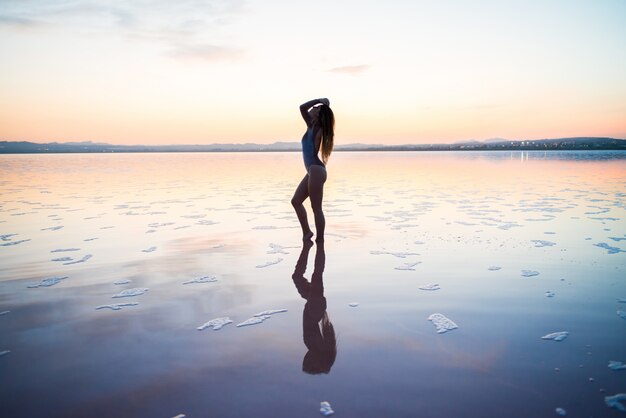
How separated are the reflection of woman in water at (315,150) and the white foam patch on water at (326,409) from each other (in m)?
4.71

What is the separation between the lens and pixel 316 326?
3367 mm

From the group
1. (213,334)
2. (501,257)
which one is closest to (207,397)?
(213,334)

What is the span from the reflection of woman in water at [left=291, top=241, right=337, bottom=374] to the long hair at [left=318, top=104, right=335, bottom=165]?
2.69 meters

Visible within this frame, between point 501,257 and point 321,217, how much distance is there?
290cm

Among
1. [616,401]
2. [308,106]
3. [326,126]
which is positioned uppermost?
[308,106]

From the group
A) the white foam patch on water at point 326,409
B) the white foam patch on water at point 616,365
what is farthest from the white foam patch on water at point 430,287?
the white foam patch on water at point 326,409

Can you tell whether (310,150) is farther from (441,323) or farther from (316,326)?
(441,323)

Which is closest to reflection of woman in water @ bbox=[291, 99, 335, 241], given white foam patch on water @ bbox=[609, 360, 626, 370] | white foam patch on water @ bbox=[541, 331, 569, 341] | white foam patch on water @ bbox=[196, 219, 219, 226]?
white foam patch on water @ bbox=[196, 219, 219, 226]

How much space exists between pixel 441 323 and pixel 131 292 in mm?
3218

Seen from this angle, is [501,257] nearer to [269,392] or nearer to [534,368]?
[534,368]

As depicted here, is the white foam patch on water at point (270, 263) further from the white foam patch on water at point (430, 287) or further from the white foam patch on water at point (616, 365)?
the white foam patch on water at point (616, 365)

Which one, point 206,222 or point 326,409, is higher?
point 206,222

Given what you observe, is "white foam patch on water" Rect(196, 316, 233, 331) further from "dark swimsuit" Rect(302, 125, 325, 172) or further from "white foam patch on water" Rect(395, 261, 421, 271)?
"dark swimsuit" Rect(302, 125, 325, 172)

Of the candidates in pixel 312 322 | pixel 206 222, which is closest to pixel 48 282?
pixel 312 322
